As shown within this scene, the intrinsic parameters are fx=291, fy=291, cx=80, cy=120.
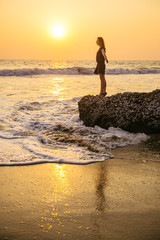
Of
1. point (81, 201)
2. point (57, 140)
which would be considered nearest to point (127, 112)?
point (57, 140)

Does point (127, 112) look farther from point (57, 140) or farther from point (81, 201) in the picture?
point (81, 201)

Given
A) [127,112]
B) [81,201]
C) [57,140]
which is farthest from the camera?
[127,112]

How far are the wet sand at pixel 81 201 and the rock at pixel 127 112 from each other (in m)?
1.95

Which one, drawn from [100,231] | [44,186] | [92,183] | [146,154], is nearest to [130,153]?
[146,154]

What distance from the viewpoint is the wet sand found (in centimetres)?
227

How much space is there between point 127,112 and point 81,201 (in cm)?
348

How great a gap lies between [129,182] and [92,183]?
0.42 m

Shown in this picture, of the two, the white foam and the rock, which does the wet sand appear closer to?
the white foam

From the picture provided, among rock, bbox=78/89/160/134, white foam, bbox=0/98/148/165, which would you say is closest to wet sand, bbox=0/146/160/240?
white foam, bbox=0/98/148/165

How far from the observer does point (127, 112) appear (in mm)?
5992

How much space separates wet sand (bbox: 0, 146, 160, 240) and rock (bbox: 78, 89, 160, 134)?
1948 mm

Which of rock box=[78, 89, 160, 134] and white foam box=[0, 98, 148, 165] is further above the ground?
rock box=[78, 89, 160, 134]

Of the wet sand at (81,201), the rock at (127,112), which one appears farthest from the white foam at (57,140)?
the wet sand at (81,201)

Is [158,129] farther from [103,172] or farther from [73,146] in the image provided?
[103,172]
